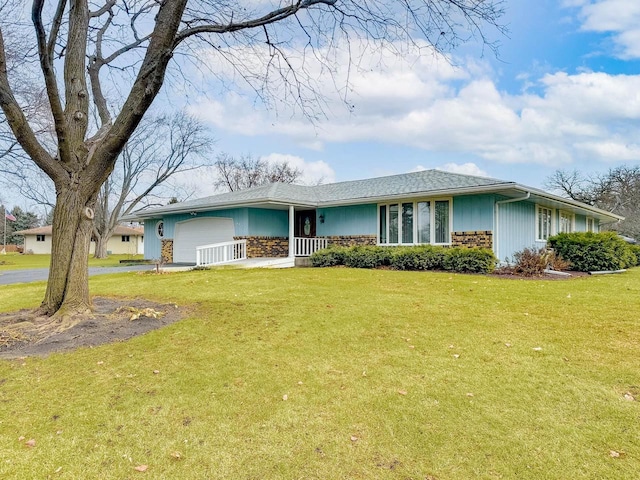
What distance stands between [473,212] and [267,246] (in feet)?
27.1

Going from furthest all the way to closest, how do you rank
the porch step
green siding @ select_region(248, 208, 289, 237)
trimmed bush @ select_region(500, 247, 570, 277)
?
green siding @ select_region(248, 208, 289, 237) < the porch step < trimmed bush @ select_region(500, 247, 570, 277)

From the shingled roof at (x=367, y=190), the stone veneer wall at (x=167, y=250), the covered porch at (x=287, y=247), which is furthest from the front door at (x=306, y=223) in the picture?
the stone veneer wall at (x=167, y=250)

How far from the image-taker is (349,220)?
16172 mm

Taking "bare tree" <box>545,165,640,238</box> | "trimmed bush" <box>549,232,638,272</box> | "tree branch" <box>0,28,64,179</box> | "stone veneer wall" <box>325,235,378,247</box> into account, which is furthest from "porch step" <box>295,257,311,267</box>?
"bare tree" <box>545,165,640,238</box>

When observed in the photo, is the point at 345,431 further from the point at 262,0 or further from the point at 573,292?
the point at 573,292

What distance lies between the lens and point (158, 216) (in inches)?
807

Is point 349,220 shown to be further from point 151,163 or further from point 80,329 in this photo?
point 151,163

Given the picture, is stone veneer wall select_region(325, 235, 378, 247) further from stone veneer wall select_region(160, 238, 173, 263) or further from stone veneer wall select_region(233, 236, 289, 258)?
stone veneer wall select_region(160, 238, 173, 263)

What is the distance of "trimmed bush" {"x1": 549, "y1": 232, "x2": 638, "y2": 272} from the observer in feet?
44.7

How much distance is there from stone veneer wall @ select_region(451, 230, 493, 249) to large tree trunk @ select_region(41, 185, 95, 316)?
1107 centimetres

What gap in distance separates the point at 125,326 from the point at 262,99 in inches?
174

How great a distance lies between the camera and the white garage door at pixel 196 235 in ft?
56.0

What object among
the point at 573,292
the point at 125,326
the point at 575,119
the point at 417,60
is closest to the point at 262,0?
the point at 417,60

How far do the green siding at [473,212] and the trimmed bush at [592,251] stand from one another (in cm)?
407
